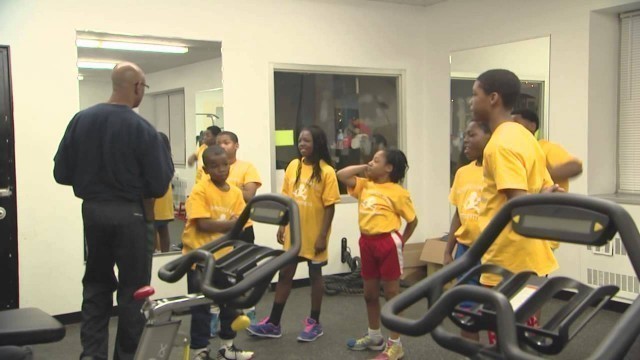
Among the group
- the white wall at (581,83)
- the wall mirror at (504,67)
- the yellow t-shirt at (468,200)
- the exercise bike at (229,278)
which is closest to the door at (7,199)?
the exercise bike at (229,278)

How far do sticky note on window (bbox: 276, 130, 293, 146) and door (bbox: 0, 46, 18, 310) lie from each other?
215 centimetres

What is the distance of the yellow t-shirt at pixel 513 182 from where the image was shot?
2.20 m

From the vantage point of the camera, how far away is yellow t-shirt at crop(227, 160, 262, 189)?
426 cm

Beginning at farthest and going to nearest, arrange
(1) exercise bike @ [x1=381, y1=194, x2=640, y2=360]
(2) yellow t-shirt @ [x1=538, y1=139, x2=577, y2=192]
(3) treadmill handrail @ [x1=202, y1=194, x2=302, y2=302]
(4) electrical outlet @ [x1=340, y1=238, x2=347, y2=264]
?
1. (4) electrical outlet @ [x1=340, y1=238, x2=347, y2=264]
2. (2) yellow t-shirt @ [x1=538, y1=139, x2=577, y2=192]
3. (3) treadmill handrail @ [x1=202, y1=194, x2=302, y2=302]
4. (1) exercise bike @ [x1=381, y1=194, x2=640, y2=360]

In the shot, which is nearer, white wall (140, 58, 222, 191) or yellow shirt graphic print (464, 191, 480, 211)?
yellow shirt graphic print (464, 191, 480, 211)

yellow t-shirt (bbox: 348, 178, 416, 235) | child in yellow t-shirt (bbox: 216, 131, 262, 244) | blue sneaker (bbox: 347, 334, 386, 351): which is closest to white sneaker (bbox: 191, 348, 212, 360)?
blue sneaker (bbox: 347, 334, 386, 351)

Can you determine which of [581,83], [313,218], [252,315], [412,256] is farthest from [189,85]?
[581,83]

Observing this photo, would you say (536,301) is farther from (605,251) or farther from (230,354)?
(605,251)

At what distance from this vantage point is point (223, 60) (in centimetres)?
492

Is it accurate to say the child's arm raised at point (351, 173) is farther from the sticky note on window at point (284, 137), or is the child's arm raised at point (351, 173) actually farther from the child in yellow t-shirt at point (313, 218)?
the sticky note on window at point (284, 137)

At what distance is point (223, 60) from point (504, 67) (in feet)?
8.04

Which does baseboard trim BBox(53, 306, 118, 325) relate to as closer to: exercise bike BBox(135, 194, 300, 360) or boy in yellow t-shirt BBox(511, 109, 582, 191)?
exercise bike BBox(135, 194, 300, 360)

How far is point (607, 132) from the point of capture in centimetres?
470

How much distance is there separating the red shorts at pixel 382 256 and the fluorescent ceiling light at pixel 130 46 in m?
2.33
